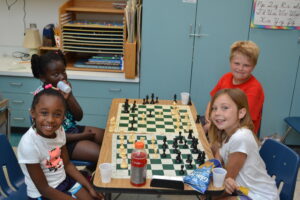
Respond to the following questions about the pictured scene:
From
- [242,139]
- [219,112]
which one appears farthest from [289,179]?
[219,112]

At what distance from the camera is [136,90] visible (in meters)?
3.37

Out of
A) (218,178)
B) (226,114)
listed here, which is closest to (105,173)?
(218,178)

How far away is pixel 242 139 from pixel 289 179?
33 cm

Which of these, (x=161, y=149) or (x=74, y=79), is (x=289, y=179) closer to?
(x=161, y=149)

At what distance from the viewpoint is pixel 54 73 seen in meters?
2.13

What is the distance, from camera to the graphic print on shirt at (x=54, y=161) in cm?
169

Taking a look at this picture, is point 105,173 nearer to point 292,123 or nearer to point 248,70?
point 248,70

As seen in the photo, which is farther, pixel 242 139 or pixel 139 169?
pixel 242 139

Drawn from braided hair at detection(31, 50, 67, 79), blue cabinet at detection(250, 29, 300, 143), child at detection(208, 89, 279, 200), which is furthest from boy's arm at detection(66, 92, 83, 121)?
blue cabinet at detection(250, 29, 300, 143)

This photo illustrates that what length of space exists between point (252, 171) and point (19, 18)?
125 inches

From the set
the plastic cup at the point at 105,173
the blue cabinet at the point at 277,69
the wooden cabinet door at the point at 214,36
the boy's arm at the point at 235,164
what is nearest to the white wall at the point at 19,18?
the wooden cabinet door at the point at 214,36

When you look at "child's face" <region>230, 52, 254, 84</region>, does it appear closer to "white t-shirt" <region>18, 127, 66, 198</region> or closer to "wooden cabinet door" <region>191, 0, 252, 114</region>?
"wooden cabinet door" <region>191, 0, 252, 114</region>

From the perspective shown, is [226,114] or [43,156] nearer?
[43,156]

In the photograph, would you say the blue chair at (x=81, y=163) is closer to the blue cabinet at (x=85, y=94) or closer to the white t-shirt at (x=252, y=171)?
the white t-shirt at (x=252, y=171)
